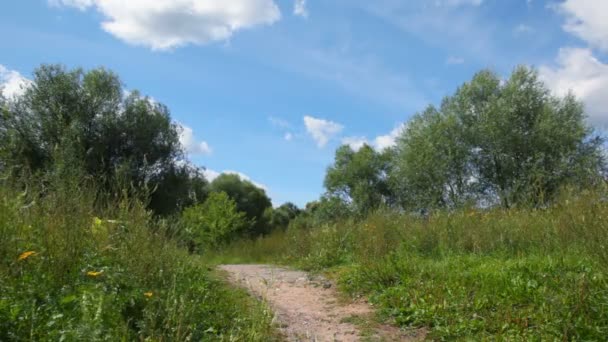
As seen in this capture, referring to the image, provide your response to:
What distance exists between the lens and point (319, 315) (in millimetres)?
5895

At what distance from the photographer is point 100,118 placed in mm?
24891

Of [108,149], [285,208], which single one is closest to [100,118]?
[108,149]

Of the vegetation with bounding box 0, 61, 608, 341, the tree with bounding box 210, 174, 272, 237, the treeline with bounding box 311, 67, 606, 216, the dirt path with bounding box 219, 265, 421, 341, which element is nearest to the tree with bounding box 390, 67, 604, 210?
the treeline with bounding box 311, 67, 606, 216

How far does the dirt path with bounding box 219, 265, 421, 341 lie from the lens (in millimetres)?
4826

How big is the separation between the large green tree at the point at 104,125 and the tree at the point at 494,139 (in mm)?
13205

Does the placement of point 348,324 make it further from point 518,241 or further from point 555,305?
point 518,241

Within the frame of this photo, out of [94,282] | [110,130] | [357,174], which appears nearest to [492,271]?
[94,282]

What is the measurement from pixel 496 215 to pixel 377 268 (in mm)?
2794

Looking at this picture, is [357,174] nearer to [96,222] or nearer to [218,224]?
[218,224]

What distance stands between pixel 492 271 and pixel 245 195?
46.3m

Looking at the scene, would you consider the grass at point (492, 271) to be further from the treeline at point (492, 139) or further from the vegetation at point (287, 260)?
the treeline at point (492, 139)

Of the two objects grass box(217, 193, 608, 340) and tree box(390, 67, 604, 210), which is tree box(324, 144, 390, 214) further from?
grass box(217, 193, 608, 340)

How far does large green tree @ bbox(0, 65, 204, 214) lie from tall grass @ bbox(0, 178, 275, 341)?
1773cm

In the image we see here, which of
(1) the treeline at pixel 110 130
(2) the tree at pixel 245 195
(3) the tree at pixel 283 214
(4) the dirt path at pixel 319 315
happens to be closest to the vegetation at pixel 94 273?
(4) the dirt path at pixel 319 315
